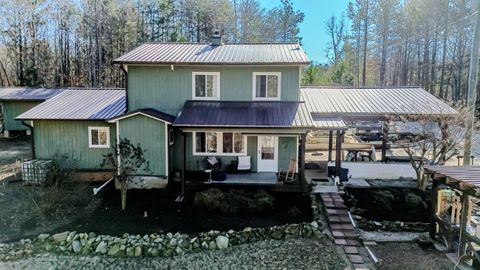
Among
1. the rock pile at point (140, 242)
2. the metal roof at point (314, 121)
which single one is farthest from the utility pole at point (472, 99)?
the rock pile at point (140, 242)

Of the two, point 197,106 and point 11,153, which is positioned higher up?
point 197,106

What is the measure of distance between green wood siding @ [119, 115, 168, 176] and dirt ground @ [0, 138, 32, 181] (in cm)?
646

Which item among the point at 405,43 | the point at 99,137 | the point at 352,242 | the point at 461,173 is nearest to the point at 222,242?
the point at 352,242

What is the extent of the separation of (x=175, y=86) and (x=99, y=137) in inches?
152

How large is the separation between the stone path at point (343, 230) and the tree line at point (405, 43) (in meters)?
19.1

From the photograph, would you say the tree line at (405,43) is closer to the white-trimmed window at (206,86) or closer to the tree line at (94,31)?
the tree line at (94,31)

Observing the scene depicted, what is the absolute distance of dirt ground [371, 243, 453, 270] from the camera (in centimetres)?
759

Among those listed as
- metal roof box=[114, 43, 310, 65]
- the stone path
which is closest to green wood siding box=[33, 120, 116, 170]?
metal roof box=[114, 43, 310, 65]

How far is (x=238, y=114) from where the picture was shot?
41.0ft

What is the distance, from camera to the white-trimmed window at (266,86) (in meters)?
13.4

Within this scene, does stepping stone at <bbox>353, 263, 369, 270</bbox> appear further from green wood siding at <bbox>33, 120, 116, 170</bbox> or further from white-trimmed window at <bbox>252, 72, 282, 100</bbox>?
green wood siding at <bbox>33, 120, 116, 170</bbox>

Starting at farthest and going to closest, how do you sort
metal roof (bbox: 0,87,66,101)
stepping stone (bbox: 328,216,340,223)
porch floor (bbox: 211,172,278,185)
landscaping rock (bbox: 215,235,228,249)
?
metal roof (bbox: 0,87,66,101) < porch floor (bbox: 211,172,278,185) < stepping stone (bbox: 328,216,340,223) < landscaping rock (bbox: 215,235,228,249)

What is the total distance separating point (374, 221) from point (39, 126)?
44.5 ft

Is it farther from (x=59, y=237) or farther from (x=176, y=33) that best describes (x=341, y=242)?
(x=176, y=33)
